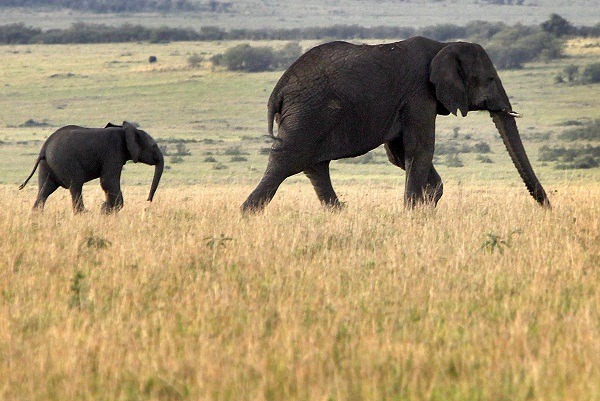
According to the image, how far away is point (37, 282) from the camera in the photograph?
781cm

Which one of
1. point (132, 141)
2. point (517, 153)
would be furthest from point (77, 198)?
point (517, 153)

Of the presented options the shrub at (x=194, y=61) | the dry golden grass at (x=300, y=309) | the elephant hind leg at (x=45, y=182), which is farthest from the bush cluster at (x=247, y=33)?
the dry golden grass at (x=300, y=309)

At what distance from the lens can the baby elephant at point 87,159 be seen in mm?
13023

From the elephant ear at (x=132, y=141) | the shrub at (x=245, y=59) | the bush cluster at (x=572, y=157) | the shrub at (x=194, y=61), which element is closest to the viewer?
the elephant ear at (x=132, y=141)

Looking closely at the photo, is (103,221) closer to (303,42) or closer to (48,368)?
(48,368)

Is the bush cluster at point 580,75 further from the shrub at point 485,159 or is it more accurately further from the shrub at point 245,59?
the shrub at point 485,159

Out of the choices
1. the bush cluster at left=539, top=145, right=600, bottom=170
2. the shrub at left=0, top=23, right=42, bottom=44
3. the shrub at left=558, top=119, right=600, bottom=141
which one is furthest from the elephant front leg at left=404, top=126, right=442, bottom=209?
the shrub at left=0, top=23, right=42, bottom=44

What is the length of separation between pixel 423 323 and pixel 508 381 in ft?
3.88

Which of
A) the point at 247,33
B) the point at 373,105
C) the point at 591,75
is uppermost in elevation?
the point at 373,105

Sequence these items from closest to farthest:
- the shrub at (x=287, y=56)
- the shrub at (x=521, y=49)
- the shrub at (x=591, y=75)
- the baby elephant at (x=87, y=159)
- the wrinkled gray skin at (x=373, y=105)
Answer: the wrinkled gray skin at (x=373, y=105)
the baby elephant at (x=87, y=159)
the shrub at (x=591, y=75)
the shrub at (x=521, y=49)
the shrub at (x=287, y=56)

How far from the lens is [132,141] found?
43.7ft

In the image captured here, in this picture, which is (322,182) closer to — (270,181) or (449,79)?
(270,181)

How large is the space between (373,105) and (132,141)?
2720 mm

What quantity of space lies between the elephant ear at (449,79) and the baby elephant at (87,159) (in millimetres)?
3325
